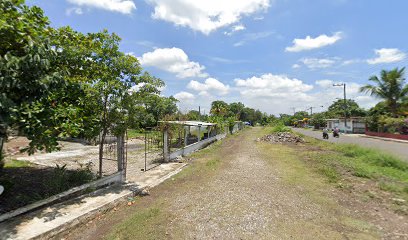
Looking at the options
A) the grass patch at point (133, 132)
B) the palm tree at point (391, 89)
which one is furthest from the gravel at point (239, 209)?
the palm tree at point (391, 89)

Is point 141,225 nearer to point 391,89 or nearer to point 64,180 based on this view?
point 64,180

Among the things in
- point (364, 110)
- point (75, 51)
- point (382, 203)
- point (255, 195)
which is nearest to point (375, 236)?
point (382, 203)

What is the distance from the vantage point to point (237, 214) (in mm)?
5707

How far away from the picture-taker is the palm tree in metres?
32.8

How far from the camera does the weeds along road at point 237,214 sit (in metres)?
4.85

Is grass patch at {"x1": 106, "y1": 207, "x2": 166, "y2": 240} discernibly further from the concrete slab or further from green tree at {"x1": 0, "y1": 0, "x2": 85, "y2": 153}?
green tree at {"x1": 0, "y1": 0, "x2": 85, "y2": 153}

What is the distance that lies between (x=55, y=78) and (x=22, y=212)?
8.95 feet

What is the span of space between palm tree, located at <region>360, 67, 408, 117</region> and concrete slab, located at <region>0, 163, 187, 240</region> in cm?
3734

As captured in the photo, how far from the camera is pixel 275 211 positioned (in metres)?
5.96

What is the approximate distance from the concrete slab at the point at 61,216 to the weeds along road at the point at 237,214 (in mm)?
254

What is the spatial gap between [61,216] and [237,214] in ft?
12.0

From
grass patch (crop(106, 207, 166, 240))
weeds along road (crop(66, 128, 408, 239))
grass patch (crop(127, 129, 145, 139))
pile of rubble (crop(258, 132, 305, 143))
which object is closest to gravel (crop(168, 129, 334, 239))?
weeds along road (crop(66, 128, 408, 239))

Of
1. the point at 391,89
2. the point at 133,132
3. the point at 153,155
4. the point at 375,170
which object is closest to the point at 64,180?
the point at 133,132

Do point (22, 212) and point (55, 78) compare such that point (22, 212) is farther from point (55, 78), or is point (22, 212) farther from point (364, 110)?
point (364, 110)
